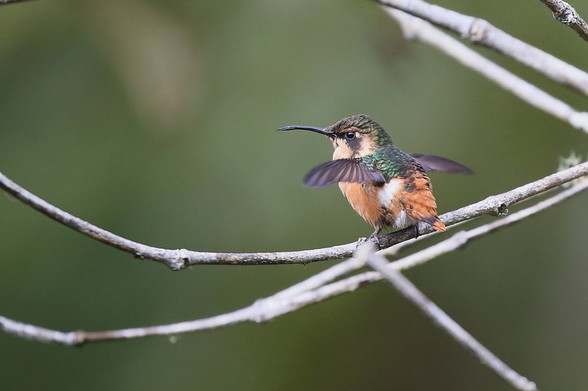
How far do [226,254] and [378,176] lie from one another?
0.94 m

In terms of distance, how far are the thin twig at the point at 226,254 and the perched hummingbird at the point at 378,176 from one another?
0.78 feet

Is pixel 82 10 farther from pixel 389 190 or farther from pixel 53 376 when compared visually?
pixel 389 190

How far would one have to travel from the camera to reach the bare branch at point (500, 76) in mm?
2352

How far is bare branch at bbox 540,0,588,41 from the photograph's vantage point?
164 cm

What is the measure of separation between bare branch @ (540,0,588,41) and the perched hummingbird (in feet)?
2.24

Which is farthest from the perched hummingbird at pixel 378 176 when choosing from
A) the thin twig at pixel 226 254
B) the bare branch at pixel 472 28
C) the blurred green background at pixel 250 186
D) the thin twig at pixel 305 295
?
the blurred green background at pixel 250 186

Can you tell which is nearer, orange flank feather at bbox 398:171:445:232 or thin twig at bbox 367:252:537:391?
thin twig at bbox 367:252:537:391

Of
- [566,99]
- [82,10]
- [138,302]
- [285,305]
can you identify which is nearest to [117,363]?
[138,302]

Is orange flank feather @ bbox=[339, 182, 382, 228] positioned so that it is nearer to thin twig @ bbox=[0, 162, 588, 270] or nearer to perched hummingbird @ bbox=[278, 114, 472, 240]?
perched hummingbird @ bbox=[278, 114, 472, 240]

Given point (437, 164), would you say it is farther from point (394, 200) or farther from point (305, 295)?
point (305, 295)

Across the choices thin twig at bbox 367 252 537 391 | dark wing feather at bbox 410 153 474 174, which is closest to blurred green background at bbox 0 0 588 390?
dark wing feather at bbox 410 153 474 174

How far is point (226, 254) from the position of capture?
1763 mm

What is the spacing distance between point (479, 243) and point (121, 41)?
2552mm

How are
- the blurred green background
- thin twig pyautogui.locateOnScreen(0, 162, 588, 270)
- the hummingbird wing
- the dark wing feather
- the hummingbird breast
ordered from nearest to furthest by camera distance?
thin twig pyautogui.locateOnScreen(0, 162, 588, 270) → the hummingbird wing → the hummingbird breast → the dark wing feather → the blurred green background
